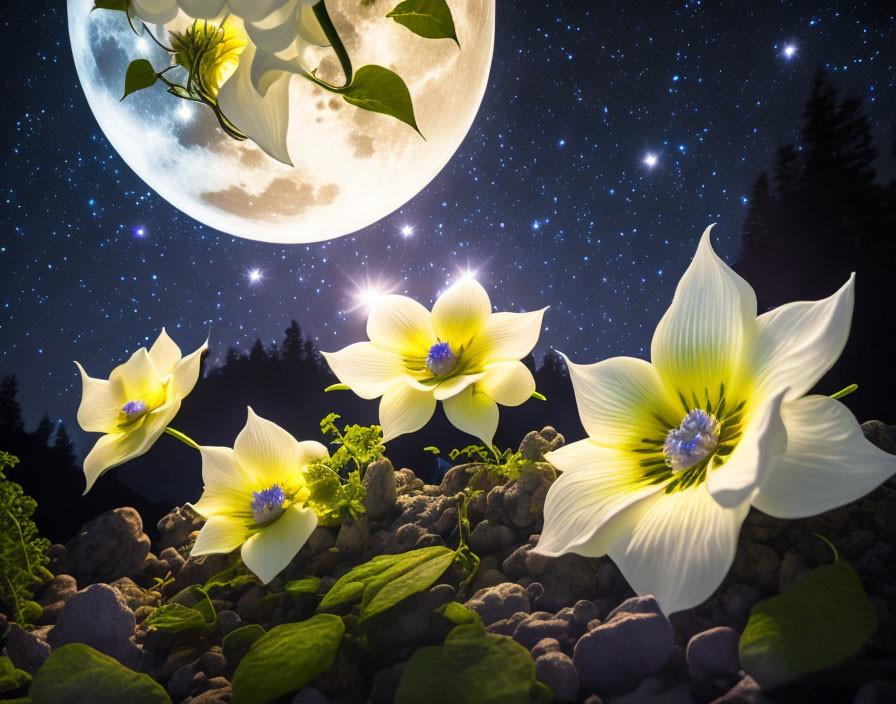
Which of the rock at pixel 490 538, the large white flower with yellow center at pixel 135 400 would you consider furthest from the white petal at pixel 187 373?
the rock at pixel 490 538

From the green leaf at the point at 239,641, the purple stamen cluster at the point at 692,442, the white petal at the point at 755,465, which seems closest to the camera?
the white petal at the point at 755,465

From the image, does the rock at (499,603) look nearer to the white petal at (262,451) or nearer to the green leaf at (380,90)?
the white petal at (262,451)

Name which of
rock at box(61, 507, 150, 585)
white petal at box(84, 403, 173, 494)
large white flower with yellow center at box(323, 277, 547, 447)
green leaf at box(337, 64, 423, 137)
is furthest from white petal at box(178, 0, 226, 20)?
rock at box(61, 507, 150, 585)

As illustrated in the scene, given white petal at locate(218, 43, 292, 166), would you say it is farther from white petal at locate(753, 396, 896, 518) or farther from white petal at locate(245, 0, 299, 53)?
white petal at locate(753, 396, 896, 518)

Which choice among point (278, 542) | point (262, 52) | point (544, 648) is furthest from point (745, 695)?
point (262, 52)

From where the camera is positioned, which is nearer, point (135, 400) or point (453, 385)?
point (453, 385)

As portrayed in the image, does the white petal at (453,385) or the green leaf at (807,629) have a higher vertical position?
the white petal at (453,385)

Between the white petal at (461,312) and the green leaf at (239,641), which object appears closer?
the green leaf at (239,641)

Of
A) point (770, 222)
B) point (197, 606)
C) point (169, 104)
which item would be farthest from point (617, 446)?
point (169, 104)

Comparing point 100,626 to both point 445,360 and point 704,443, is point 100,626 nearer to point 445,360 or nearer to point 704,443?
point 445,360
